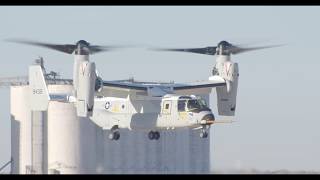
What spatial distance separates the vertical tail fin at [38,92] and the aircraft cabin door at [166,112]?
407 inches

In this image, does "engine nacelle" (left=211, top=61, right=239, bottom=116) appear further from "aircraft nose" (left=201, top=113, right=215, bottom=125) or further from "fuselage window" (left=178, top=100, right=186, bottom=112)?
"aircraft nose" (left=201, top=113, right=215, bottom=125)

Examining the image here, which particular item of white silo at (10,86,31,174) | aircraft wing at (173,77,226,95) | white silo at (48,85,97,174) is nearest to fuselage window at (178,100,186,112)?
aircraft wing at (173,77,226,95)

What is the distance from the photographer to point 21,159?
110 m

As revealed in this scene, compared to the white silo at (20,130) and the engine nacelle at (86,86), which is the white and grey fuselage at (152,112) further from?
the white silo at (20,130)

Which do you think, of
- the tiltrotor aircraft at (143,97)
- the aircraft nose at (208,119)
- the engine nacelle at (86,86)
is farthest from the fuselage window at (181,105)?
the engine nacelle at (86,86)

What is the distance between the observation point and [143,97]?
6750 cm

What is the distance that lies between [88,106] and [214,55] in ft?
40.9

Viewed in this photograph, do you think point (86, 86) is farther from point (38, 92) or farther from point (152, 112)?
point (38, 92)

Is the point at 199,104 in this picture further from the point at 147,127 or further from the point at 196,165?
the point at 196,165

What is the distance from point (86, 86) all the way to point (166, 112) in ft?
18.6

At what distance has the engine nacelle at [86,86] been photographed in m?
61.9

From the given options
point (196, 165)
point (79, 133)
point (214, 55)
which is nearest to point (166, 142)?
point (196, 165)

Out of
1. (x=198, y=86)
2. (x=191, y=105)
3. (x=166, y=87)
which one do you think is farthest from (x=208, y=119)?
(x=198, y=86)
